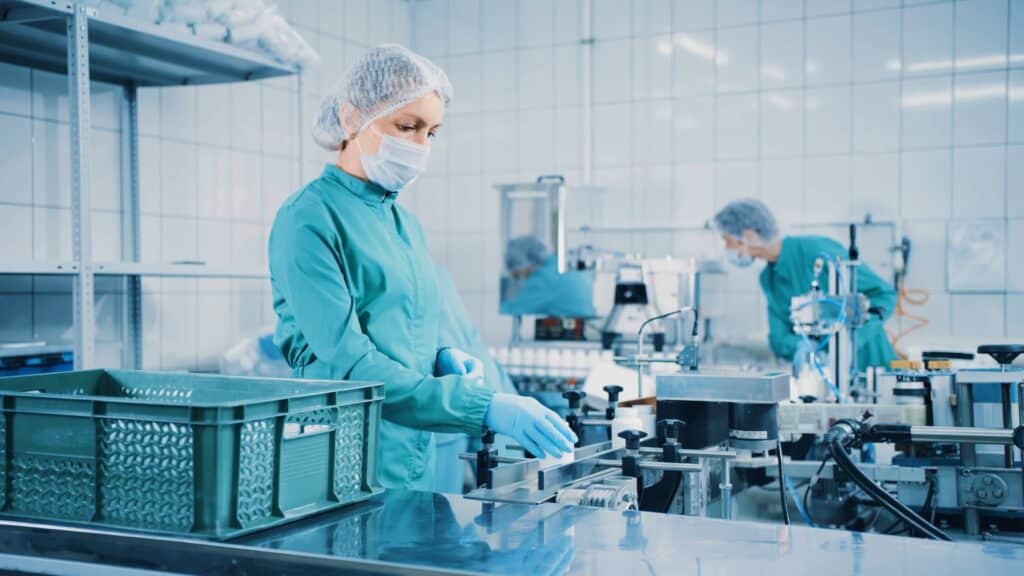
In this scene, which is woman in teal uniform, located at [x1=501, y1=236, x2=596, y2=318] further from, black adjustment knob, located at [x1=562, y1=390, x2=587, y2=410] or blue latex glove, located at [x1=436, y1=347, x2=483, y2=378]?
black adjustment knob, located at [x1=562, y1=390, x2=587, y2=410]

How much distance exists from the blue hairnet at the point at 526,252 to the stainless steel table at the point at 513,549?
11.2 feet

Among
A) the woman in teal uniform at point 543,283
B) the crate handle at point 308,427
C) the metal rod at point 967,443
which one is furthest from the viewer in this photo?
the woman in teal uniform at point 543,283

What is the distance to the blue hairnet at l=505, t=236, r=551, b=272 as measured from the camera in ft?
15.3

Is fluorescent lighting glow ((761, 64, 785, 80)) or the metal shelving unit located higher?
fluorescent lighting glow ((761, 64, 785, 80))

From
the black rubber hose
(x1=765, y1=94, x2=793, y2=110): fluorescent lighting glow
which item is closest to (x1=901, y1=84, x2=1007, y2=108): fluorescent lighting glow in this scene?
(x1=765, y1=94, x2=793, y2=110): fluorescent lighting glow

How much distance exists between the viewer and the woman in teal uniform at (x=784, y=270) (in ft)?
13.3

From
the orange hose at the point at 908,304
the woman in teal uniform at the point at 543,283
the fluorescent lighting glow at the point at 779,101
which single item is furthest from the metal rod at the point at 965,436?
the fluorescent lighting glow at the point at 779,101

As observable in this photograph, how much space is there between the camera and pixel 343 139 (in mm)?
2043

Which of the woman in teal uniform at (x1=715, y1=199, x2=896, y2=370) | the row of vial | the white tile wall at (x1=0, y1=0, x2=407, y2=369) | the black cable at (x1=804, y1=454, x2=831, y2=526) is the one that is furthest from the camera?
the row of vial

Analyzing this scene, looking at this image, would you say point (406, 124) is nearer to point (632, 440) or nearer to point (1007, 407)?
point (632, 440)

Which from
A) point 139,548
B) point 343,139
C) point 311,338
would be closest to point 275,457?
point 139,548

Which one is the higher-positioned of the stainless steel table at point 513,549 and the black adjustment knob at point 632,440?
the black adjustment knob at point 632,440

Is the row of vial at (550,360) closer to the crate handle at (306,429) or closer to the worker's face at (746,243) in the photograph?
the worker's face at (746,243)

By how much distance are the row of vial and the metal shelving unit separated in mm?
1528
